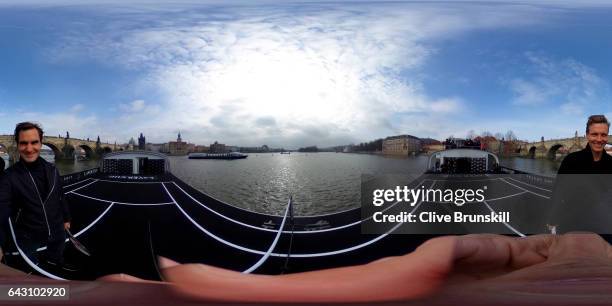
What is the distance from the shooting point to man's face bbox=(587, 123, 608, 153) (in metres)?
1.88

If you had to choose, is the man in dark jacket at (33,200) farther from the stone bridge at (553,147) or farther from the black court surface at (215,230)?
the stone bridge at (553,147)

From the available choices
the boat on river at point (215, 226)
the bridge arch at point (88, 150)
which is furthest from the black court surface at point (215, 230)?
the bridge arch at point (88, 150)

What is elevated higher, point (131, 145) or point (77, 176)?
point (131, 145)

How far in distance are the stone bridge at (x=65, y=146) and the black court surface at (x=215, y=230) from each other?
5.0 inches

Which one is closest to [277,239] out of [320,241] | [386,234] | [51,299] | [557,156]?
[320,241]

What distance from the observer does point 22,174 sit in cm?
190

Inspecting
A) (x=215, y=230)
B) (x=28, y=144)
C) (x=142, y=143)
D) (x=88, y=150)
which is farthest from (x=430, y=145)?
(x=28, y=144)

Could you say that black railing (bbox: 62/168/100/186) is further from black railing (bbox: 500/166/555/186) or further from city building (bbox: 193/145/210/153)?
black railing (bbox: 500/166/555/186)

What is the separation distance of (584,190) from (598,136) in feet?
0.84

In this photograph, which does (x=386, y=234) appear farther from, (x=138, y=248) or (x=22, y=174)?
(x=22, y=174)

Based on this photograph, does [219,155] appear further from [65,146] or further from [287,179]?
[65,146]

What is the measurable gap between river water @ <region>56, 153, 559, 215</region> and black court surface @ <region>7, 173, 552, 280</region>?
5cm

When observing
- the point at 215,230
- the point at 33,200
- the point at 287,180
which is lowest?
the point at 215,230

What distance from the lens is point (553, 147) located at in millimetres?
1874
